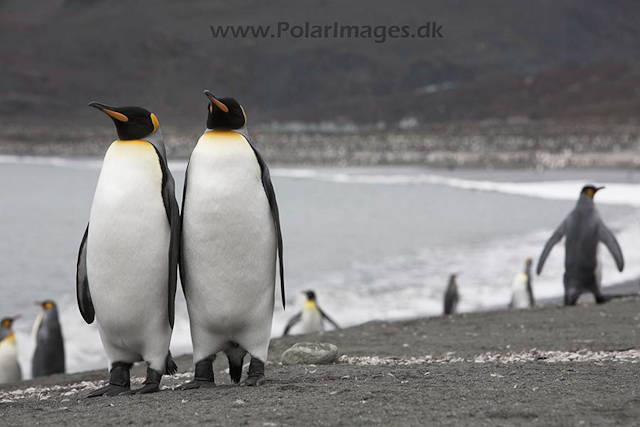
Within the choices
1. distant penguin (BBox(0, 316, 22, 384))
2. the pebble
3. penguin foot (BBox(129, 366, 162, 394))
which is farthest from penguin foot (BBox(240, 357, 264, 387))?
distant penguin (BBox(0, 316, 22, 384))

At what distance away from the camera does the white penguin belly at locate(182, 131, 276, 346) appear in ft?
13.6

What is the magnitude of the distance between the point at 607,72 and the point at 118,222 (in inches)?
4978

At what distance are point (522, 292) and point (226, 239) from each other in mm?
A: 7712

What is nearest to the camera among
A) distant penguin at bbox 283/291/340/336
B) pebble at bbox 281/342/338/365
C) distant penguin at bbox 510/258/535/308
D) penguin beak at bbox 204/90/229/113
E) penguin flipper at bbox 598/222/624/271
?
penguin beak at bbox 204/90/229/113

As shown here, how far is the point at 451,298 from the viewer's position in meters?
11.1

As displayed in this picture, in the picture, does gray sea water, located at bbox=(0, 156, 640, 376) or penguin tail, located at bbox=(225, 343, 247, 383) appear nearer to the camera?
penguin tail, located at bbox=(225, 343, 247, 383)

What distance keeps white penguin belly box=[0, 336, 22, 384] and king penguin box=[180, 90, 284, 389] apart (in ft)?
15.3

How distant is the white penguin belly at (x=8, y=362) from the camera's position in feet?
27.6

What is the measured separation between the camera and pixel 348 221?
21.1 m

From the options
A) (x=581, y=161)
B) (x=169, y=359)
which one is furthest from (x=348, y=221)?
(x=581, y=161)

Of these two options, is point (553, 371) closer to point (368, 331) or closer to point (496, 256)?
point (368, 331)

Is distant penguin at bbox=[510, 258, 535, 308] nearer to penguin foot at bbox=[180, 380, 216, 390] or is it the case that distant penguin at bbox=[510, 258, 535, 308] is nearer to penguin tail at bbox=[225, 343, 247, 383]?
A: penguin tail at bbox=[225, 343, 247, 383]

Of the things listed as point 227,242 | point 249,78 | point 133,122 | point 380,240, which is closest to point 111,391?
point 227,242

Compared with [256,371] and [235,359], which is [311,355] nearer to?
[235,359]
